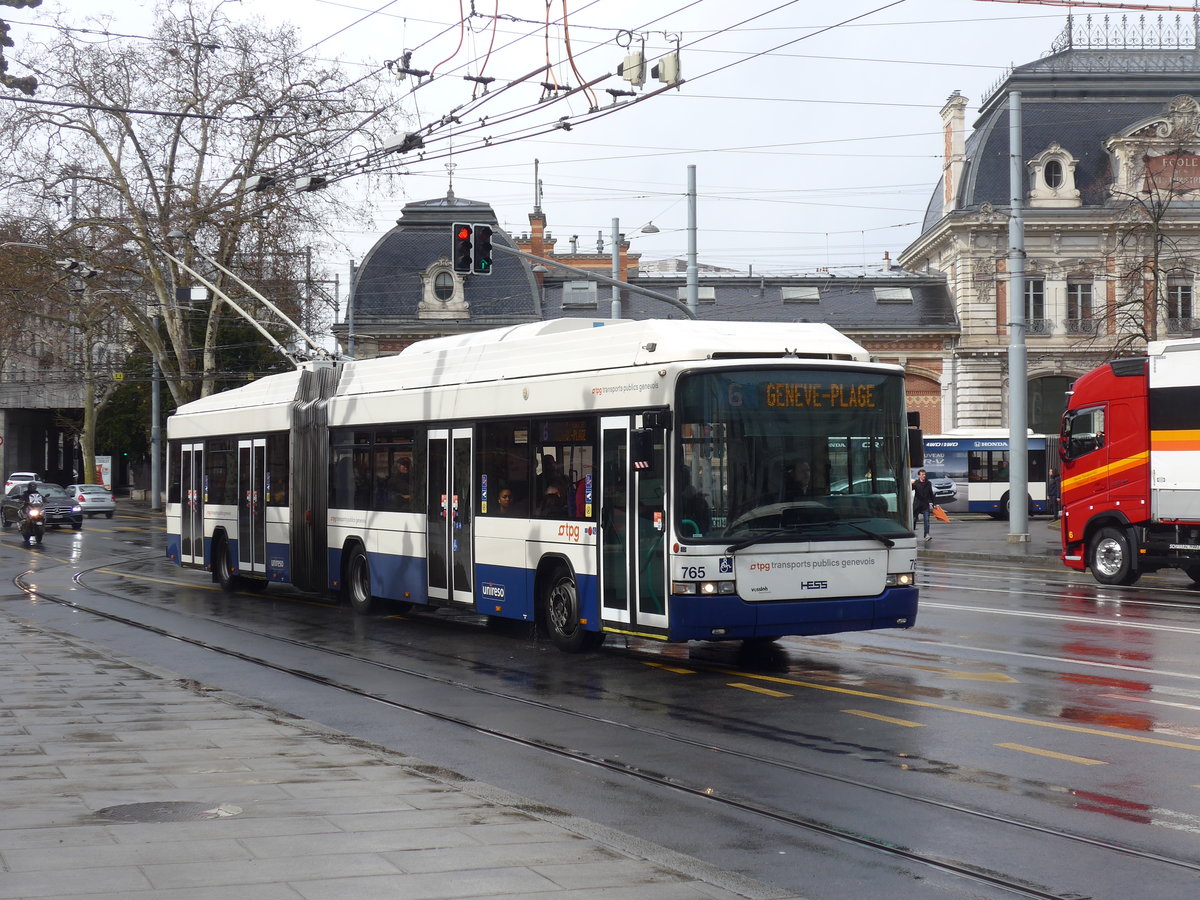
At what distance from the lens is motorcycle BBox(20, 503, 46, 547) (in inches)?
1564

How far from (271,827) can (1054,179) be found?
60.2 m

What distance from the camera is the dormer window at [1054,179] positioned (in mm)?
61500

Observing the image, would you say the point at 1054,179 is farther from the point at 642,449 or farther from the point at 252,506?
the point at 642,449

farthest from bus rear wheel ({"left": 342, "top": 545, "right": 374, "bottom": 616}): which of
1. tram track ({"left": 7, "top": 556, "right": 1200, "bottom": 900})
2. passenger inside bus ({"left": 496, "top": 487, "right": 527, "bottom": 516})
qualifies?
passenger inside bus ({"left": 496, "top": 487, "right": 527, "bottom": 516})

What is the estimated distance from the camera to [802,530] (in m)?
12.9

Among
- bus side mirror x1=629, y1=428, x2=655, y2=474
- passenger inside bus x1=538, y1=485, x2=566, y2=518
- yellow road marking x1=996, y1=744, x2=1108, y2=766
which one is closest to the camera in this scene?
yellow road marking x1=996, y1=744, x2=1108, y2=766

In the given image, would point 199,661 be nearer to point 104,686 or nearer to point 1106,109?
point 104,686

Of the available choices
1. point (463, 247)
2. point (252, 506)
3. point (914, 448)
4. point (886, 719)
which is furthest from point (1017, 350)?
point (886, 719)

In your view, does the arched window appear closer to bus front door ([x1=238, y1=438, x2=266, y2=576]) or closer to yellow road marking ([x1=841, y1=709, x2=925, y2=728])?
bus front door ([x1=238, y1=438, x2=266, y2=576])

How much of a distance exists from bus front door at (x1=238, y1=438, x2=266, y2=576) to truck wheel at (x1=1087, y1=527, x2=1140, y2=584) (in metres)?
13.1

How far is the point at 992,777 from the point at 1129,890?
238 cm

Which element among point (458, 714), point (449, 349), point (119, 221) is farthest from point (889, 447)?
point (119, 221)

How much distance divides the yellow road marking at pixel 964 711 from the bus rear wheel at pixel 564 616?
1599 mm

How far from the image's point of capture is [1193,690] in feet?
39.1
